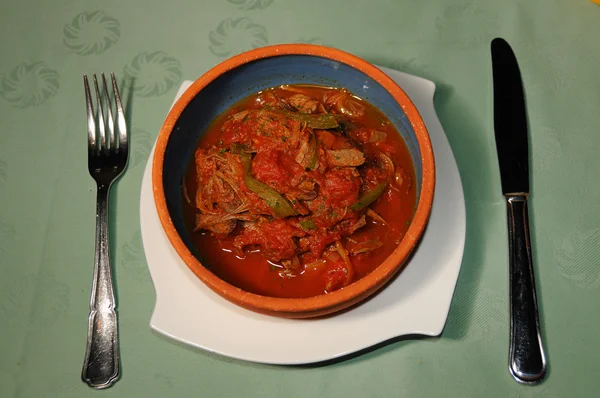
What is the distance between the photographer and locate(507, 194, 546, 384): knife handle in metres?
2.15

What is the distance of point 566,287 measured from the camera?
234 centimetres

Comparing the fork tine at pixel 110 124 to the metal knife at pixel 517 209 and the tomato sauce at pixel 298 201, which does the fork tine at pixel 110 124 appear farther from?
the metal knife at pixel 517 209

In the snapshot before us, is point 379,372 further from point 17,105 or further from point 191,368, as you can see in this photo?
point 17,105

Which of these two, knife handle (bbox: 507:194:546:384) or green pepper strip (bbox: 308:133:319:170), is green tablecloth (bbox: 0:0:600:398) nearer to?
knife handle (bbox: 507:194:546:384)

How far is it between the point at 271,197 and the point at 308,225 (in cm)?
19

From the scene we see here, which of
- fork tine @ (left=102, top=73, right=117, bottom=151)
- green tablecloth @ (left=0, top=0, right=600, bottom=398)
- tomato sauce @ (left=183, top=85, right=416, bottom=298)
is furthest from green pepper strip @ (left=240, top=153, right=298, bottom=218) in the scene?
fork tine @ (left=102, top=73, right=117, bottom=151)

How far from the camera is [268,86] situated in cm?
242

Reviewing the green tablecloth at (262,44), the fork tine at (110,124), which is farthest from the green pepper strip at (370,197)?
the fork tine at (110,124)

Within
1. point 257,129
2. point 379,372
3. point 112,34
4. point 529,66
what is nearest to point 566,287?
point 379,372

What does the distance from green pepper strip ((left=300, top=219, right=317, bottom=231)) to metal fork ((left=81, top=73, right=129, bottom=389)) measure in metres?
1.00

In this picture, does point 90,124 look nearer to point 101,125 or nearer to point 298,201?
point 101,125

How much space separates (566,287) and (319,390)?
4.08 ft

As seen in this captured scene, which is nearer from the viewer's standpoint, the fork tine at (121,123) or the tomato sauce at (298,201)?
the tomato sauce at (298,201)

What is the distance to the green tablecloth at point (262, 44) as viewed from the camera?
7.35 ft
